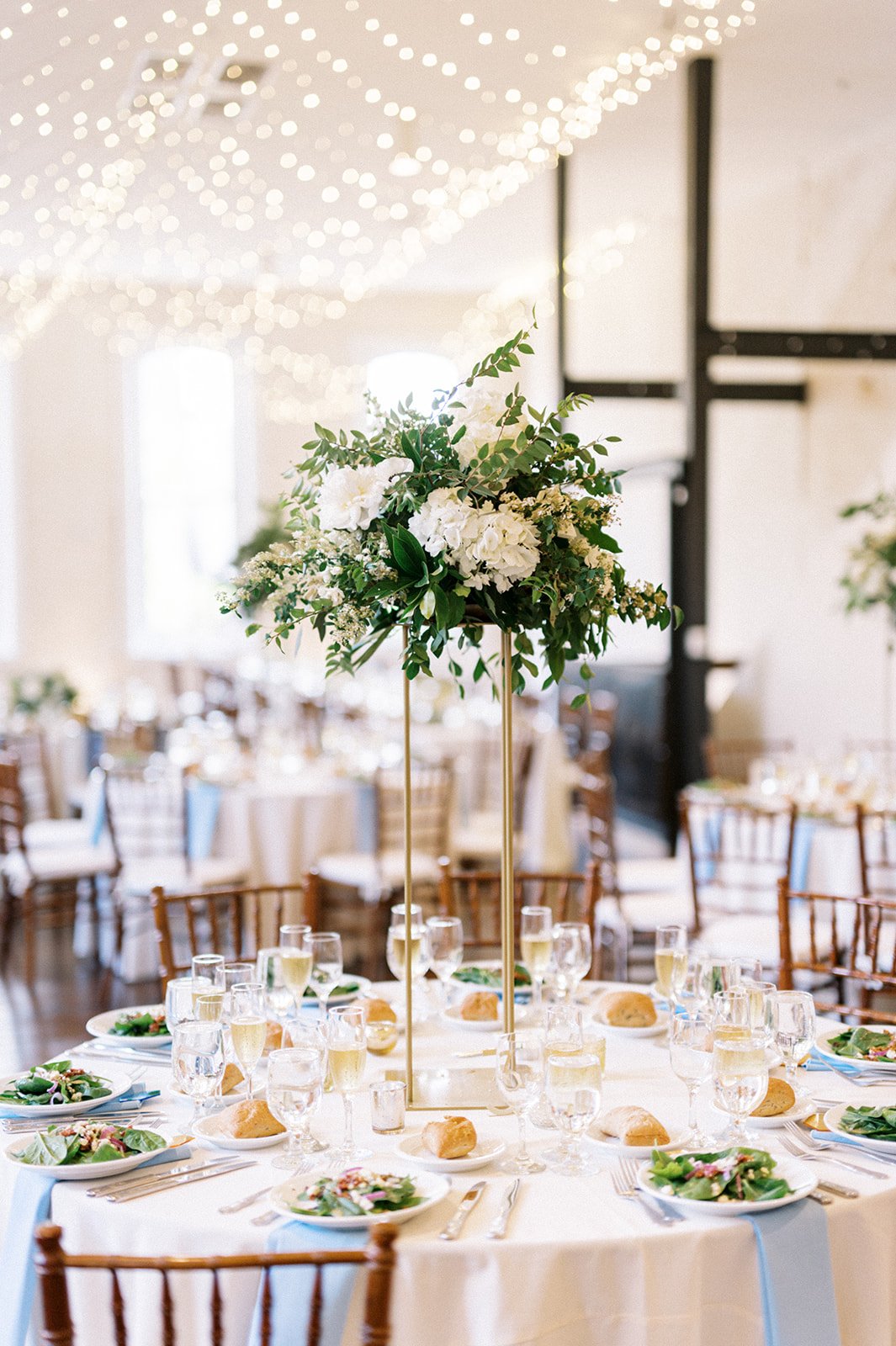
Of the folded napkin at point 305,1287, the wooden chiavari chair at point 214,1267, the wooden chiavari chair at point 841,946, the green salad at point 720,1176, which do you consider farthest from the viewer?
the wooden chiavari chair at point 841,946

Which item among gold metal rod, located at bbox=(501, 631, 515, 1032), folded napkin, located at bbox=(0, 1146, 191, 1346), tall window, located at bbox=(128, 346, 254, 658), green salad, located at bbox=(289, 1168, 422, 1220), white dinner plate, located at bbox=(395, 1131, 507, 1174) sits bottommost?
folded napkin, located at bbox=(0, 1146, 191, 1346)

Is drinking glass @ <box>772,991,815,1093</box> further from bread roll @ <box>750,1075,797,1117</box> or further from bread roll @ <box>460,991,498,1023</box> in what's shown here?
bread roll @ <box>460,991,498,1023</box>

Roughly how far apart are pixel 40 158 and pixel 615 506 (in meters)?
4.41

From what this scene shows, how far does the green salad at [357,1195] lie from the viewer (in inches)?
70.2

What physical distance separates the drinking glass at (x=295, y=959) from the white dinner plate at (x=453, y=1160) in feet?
1.97

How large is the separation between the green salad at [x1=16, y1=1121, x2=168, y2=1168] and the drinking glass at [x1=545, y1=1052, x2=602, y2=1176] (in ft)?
1.93

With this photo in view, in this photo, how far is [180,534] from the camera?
12.7 m

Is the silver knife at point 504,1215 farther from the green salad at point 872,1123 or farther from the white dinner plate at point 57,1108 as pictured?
the white dinner plate at point 57,1108

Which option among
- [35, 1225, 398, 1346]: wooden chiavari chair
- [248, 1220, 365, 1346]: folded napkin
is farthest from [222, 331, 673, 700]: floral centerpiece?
[35, 1225, 398, 1346]: wooden chiavari chair

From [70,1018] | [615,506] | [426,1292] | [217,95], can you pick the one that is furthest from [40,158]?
[426,1292]

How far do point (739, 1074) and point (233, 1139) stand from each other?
752 millimetres

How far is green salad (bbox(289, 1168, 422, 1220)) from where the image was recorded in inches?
70.2

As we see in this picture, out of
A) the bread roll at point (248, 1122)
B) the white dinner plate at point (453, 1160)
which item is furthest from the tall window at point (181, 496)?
the white dinner plate at point (453, 1160)

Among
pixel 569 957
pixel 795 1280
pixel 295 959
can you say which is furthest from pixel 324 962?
pixel 795 1280
